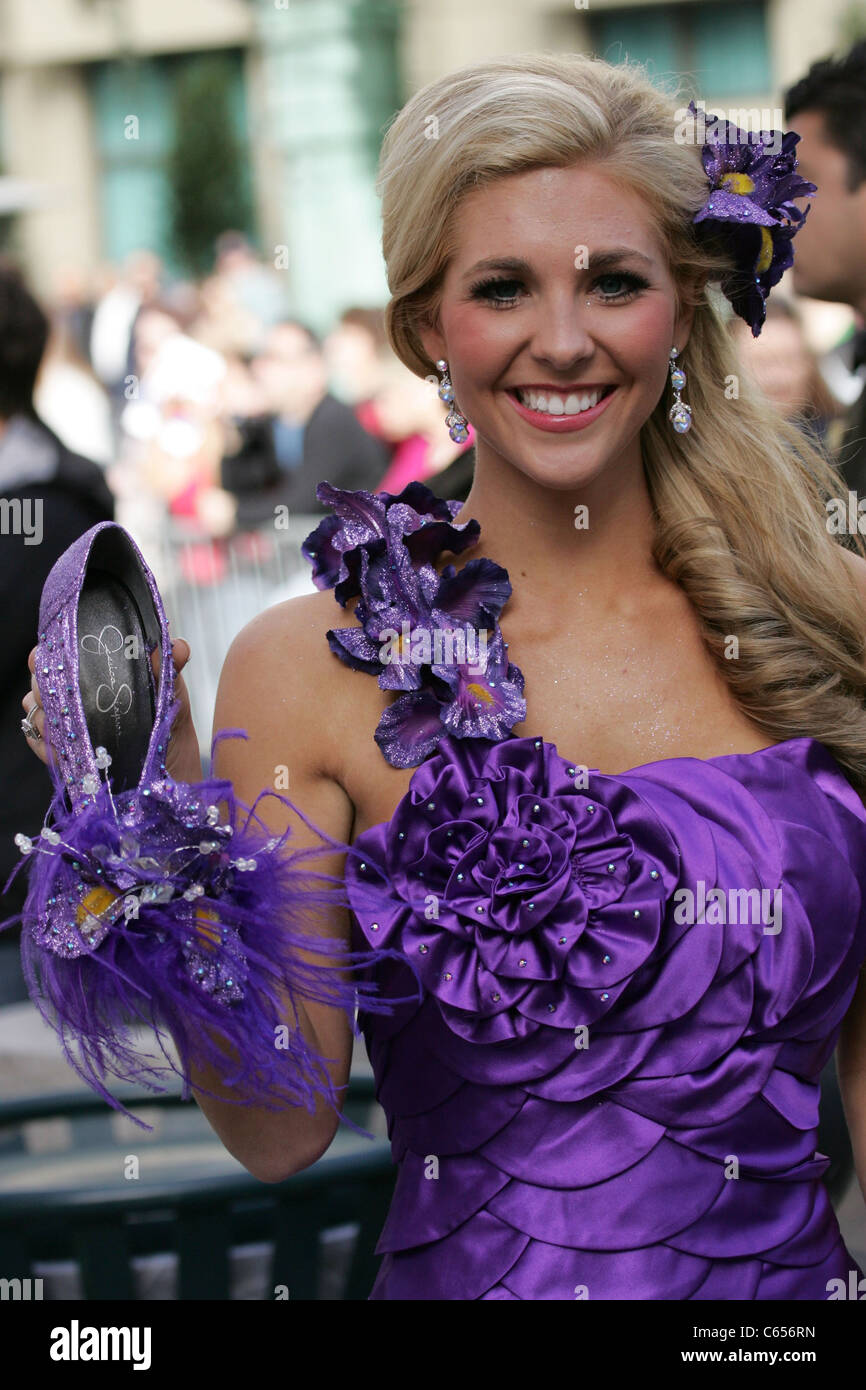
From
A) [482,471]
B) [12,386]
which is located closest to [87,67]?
[12,386]

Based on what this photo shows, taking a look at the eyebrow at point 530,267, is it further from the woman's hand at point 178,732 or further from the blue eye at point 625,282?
the woman's hand at point 178,732

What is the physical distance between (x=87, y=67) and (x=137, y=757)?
51.3ft

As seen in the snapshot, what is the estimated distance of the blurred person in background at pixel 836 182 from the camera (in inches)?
133

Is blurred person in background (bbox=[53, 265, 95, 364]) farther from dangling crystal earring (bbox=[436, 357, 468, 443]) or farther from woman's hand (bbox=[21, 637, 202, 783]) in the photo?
woman's hand (bbox=[21, 637, 202, 783])

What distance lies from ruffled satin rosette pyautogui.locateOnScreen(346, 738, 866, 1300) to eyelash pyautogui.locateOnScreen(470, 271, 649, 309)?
45 centimetres

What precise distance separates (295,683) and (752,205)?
73 centimetres

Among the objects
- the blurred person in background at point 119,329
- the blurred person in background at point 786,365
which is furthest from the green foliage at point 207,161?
the blurred person in background at point 786,365

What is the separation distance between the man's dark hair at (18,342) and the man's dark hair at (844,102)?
5.33 ft

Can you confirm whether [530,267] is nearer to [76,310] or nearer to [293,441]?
[293,441]

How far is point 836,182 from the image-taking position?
3412 millimetres

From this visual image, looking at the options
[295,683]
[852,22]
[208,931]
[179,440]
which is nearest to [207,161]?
[852,22]

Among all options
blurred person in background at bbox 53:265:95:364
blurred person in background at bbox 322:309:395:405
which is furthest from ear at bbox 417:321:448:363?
blurred person in background at bbox 53:265:95:364

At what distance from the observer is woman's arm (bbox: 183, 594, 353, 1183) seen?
1792mm
